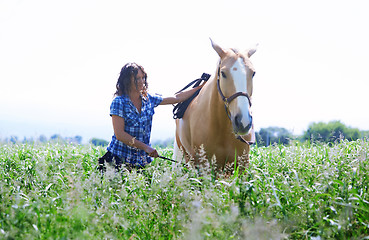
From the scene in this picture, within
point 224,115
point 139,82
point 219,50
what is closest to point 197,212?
point 224,115

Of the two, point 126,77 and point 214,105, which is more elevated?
point 126,77

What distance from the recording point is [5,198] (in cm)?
356

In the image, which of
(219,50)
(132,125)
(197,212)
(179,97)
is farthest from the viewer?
(179,97)

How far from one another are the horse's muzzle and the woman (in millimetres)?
1256

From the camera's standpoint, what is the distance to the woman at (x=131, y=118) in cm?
459

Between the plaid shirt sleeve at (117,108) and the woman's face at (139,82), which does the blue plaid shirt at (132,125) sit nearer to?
the plaid shirt sleeve at (117,108)

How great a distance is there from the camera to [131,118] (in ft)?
15.3

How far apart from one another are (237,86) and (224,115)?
608 millimetres

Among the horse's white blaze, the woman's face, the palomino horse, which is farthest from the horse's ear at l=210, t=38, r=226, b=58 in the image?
the woman's face

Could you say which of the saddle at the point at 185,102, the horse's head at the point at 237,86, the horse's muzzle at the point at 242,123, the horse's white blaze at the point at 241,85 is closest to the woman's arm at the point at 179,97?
the saddle at the point at 185,102

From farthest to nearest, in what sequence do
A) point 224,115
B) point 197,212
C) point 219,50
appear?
1. point 224,115
2. point 219,50
3. point 197,212

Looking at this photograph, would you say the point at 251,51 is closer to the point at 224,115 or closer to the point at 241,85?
the point at 241,85

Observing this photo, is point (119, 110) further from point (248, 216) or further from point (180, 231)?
point (248, 216)

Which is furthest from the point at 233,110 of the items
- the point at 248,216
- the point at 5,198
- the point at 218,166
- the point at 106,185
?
the point at 5,198
